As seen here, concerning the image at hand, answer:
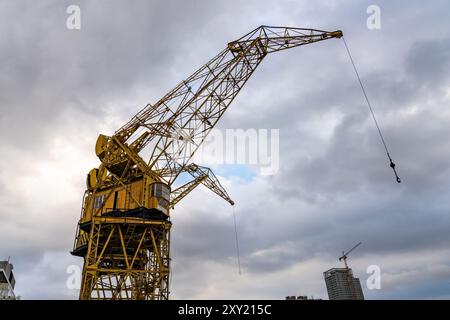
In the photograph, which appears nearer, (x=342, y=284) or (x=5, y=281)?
(x=5, y=281)

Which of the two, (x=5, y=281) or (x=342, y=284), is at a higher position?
(x=5, y=281)

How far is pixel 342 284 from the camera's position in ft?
511

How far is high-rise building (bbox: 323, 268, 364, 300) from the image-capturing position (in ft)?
474

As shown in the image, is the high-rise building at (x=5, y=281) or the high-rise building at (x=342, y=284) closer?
the high-rise building at (x=5, y=281)

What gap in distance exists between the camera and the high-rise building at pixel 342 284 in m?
145

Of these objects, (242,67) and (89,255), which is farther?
(242,67)

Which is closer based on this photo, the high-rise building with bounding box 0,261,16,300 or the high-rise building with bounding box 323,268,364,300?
the high-rise building with bounding box 0,261,16,300
